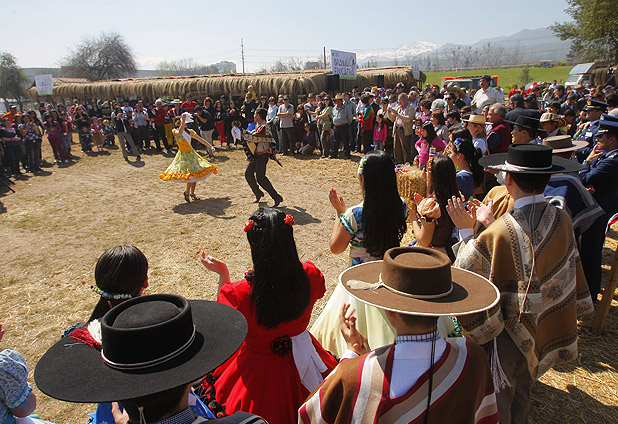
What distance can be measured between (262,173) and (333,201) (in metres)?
5.02

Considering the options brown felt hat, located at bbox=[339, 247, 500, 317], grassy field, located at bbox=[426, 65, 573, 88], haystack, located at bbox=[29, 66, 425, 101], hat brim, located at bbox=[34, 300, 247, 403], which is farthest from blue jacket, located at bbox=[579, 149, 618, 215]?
grassy field, located at bbox=[426, 65, 573, 88]

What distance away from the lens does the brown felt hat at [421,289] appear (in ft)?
4.91

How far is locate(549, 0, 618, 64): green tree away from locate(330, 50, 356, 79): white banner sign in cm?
1970

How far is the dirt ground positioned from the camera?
138 inches

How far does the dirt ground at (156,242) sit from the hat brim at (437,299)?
2.17 metres

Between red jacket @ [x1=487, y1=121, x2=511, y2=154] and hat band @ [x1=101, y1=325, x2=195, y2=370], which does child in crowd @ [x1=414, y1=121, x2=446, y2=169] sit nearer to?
red jacket @ [x1=487, y1=121, x2=511, y2=154]

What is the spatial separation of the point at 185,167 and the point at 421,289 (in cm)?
833

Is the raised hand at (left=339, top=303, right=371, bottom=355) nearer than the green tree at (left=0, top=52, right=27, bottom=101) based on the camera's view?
Yes

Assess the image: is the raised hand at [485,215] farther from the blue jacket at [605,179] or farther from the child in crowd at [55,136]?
the child in crowd at [55,136]

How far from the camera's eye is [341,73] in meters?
18.0

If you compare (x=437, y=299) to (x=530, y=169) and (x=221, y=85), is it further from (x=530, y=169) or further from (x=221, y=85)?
(x=221, y=85)

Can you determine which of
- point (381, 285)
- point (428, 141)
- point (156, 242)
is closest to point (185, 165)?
point (156, 242)

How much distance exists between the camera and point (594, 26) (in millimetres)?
26531

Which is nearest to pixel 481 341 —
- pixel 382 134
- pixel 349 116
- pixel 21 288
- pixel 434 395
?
pixel 434 395
